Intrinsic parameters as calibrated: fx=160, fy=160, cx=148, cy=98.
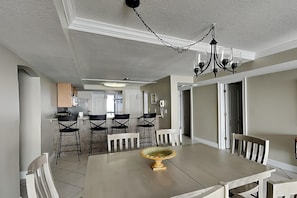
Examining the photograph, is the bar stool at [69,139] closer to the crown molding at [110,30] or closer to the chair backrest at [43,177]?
the crown molding at [110,30]

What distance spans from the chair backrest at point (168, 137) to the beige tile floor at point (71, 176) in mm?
1473

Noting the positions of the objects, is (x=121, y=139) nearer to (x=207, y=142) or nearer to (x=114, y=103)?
(x=207, y=142)

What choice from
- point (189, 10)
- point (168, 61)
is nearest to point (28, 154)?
point (168, 61)

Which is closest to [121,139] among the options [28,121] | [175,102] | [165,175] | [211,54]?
[165,175]

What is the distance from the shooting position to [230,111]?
16.9 feet

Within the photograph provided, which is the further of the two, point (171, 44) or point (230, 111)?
point (230, 111)

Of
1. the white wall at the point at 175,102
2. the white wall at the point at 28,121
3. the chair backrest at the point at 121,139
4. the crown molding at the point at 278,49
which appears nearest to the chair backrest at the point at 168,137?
the chair backrest at the point at 121,139

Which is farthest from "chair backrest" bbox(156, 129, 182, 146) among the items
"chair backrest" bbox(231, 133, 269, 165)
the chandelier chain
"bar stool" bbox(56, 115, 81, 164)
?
"bar stool" bbox(56, 115, 81, 164)

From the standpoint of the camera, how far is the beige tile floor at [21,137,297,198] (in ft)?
8.31

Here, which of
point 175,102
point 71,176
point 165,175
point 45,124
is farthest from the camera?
point 175,102

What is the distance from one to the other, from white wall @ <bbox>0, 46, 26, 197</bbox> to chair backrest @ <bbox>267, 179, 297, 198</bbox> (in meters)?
2.52

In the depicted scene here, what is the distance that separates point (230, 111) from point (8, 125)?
5.40 meters

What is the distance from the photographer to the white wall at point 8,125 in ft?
6.09

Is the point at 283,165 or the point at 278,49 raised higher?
the point at 278,49
